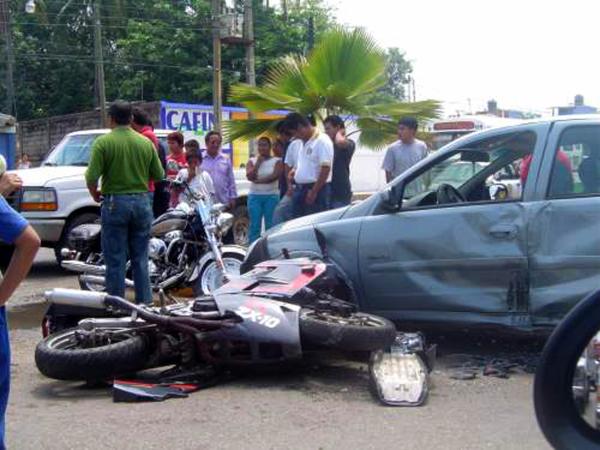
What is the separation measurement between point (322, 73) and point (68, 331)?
20.7ft

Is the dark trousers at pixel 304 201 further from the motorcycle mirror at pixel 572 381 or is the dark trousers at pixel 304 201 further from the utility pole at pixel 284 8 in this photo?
the utility pole at pixel 284 8

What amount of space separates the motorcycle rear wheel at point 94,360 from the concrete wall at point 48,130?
2466 centimetres

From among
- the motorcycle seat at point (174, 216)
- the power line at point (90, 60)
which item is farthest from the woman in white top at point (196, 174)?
the power line at point (90, 60)

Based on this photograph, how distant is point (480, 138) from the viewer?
6.11 m

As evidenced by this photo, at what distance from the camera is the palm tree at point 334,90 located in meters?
10.9

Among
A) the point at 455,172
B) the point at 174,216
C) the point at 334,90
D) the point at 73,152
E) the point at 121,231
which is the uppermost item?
the point at 334,90

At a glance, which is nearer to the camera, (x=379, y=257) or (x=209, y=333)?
(x=209, y=333)

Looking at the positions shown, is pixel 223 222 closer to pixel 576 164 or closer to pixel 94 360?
pixel 94 360

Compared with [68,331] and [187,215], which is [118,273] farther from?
[187,215]

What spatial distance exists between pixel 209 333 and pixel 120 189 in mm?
2011

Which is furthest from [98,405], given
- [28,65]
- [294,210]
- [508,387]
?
[28,65]

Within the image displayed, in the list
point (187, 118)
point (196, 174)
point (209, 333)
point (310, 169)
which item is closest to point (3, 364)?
point (209, 333)

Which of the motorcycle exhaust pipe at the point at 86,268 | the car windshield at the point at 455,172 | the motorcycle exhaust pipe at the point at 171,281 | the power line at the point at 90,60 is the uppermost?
the power line at the point at 90,60

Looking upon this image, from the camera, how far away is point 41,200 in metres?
10.1
